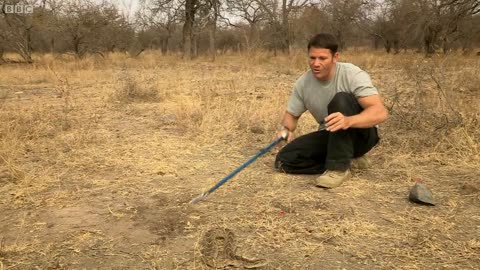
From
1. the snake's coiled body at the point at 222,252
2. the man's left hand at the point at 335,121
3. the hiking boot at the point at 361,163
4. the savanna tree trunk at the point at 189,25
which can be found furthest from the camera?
the savanna tree trunk at the point at 189,25

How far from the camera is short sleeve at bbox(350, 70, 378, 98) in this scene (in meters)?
2.67

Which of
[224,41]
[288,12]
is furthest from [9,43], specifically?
[224,41]

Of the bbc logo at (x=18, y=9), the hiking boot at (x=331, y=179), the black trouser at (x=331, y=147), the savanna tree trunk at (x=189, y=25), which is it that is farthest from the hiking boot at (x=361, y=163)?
the savanna tree trunk at (x=189, y=25)

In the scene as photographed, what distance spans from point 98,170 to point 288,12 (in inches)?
734

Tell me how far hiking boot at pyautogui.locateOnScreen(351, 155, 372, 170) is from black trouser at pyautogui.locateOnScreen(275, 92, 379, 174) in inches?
2.1

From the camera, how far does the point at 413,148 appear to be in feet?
11.5

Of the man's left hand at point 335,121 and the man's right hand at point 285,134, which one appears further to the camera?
the man's right hand at point 285,134

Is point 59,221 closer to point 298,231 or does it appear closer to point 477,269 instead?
point 298,231

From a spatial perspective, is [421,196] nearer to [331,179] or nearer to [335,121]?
[331,179]

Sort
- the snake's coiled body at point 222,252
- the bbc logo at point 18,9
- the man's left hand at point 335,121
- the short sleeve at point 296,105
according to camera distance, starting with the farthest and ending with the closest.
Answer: the bbc logo at point 18,9 → the short sleeve at point 296,105 → the man's left hand at point 335,121 → the snake's coiled body at point 222,252

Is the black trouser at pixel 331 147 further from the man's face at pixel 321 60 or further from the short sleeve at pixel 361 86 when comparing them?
the man's face at pixel 321 60

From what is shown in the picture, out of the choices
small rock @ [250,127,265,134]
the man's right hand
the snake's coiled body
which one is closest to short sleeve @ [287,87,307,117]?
the man's right hand

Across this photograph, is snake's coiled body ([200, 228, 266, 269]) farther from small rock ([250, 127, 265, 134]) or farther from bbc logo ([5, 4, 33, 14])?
bbc logo ([5, 4, 33, 14])

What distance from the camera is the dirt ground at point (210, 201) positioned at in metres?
1.96
